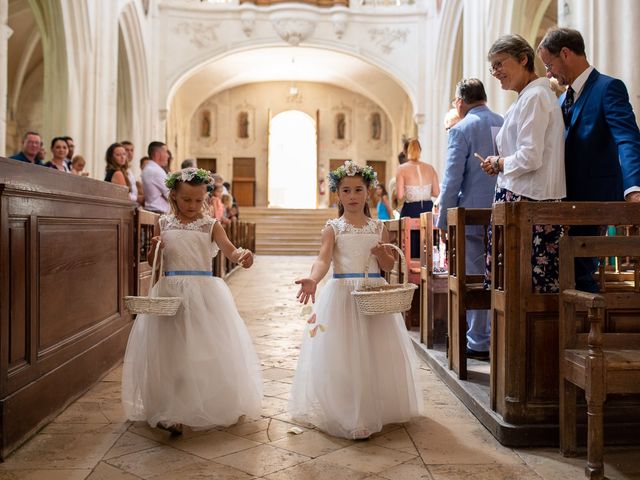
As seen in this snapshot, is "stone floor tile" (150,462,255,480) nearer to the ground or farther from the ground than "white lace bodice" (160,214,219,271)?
nearer to the ground

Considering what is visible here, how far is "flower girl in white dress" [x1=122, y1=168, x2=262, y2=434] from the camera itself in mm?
2805

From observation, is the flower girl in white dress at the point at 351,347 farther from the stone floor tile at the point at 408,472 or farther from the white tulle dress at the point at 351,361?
the stone floor tile at the point at 408,472

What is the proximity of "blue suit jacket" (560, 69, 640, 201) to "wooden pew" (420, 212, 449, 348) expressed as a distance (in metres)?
1.45

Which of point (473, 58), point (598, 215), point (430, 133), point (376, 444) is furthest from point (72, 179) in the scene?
point (430, 133)

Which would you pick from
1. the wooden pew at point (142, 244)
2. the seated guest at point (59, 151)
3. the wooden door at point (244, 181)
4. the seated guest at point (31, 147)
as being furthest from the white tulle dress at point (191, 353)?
the wooden door at point (244, 181)

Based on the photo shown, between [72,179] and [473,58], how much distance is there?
8.41 metres

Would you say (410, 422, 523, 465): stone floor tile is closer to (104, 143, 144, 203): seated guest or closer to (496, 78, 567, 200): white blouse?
(496, 78, 567, 200): white blouse

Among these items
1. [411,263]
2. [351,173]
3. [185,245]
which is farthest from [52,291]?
[411,263]

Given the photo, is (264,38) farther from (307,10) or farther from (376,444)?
(376,444)

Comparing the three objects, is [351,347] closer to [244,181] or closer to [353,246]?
[353,246]

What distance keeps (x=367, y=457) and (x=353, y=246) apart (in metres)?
0.92

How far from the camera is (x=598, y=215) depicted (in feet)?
8.21

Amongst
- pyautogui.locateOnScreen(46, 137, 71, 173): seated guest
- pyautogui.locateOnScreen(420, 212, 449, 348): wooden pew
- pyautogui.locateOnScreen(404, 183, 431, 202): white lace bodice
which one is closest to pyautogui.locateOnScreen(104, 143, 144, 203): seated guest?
pyautogui.locateOnScreen(46, 137, 71, 173): seated guest

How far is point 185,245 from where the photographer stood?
2943mm
